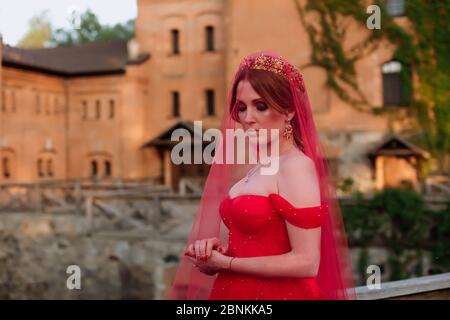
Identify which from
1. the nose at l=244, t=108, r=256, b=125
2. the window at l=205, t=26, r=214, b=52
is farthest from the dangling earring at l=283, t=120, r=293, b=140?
the window at l=205, t=26, r=214, b=52

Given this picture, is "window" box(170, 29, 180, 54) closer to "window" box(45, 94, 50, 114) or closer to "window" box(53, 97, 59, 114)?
"window" box(53, 97, 59, 114)

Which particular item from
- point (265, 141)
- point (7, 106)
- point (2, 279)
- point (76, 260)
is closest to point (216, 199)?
point (265, 141)

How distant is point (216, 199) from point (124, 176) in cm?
2053

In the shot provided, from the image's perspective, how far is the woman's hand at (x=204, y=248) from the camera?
1.99 m

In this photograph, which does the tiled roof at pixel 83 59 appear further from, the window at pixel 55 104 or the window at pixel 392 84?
the window at pixel 392 84

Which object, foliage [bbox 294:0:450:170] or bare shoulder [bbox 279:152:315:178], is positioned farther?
foliage [bbox 294:0:450:170]

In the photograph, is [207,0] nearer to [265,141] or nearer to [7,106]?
[7,106]

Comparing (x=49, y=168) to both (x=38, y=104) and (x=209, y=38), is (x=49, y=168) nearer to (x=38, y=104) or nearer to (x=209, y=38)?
(x=38, y=104)

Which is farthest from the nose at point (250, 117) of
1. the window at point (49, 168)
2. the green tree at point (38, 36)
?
the green tree at point (38, 36)

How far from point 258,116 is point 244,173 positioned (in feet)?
1.19

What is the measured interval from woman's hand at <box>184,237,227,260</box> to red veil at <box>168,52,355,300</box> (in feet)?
0.73

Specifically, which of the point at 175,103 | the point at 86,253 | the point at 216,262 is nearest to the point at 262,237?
the point at 216,262

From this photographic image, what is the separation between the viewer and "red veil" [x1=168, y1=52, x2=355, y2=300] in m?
2.08
